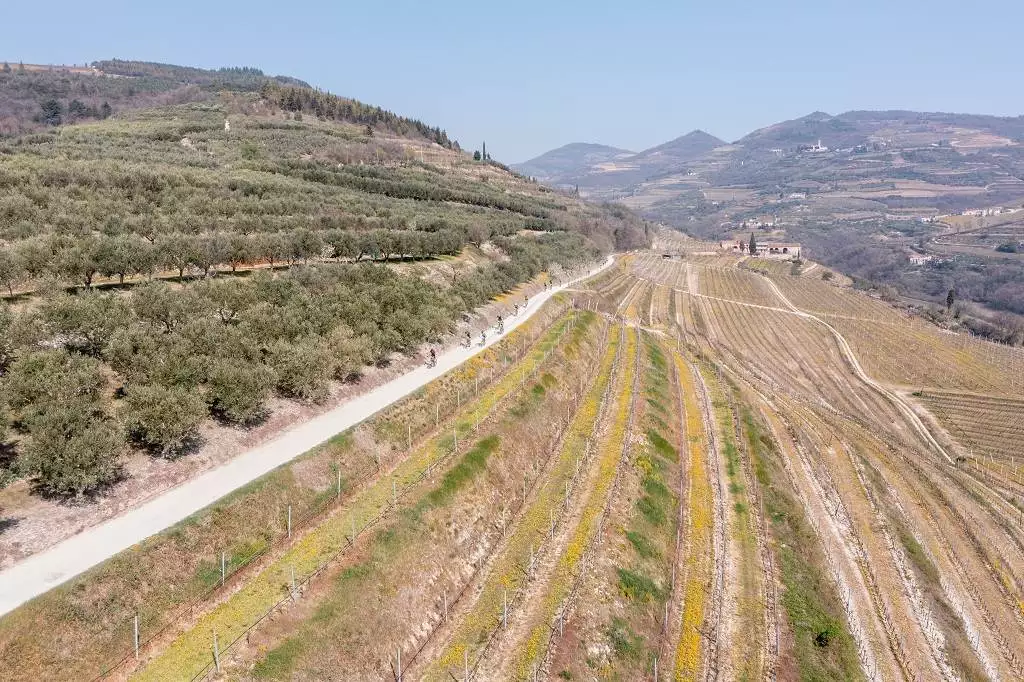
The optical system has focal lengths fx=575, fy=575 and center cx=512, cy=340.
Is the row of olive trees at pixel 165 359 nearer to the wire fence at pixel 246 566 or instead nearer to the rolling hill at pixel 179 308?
the rolling hill at pixel 179 308

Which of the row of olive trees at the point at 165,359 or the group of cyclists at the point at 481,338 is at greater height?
the row of olive trees at the point at 165,359

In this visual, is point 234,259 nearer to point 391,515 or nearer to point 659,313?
point 391,515

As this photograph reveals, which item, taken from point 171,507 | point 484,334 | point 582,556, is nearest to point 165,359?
point 171,507

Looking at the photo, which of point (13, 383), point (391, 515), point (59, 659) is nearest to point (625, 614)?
point (391, 515)

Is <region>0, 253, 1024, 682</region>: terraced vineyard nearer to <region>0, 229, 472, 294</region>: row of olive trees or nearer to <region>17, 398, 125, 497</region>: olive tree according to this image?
<region>17, 398, 125, 497</region>: olive tree

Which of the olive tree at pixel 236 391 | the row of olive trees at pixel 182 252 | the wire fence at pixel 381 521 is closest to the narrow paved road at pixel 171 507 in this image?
the olive tree at pixel 236 391

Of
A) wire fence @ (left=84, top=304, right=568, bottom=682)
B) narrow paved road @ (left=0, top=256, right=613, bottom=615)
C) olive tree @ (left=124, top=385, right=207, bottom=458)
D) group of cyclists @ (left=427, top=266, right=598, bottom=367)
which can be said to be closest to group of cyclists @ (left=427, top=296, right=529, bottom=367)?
group of cyclists @ (left=427, top=266, right=598, bottom=367)

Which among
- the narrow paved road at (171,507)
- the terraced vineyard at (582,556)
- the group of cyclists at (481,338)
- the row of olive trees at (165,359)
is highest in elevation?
the row of olive trees at (165,359)

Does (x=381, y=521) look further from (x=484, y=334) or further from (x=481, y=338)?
(x=484, y=334)

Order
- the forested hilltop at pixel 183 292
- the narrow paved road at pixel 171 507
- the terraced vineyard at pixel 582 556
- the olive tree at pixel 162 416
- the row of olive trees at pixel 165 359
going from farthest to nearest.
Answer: the forested hilltop at pixel 183 292 → the olive tree at pixel 162 416 → the row of olive trees at pixel 165 359 → the terraced vineyard at pixel 582 556 → the narrow paved road at pixel 171 507

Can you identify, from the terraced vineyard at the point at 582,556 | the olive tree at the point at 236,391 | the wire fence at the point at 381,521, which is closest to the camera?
the wire fence at the point at 381,521
